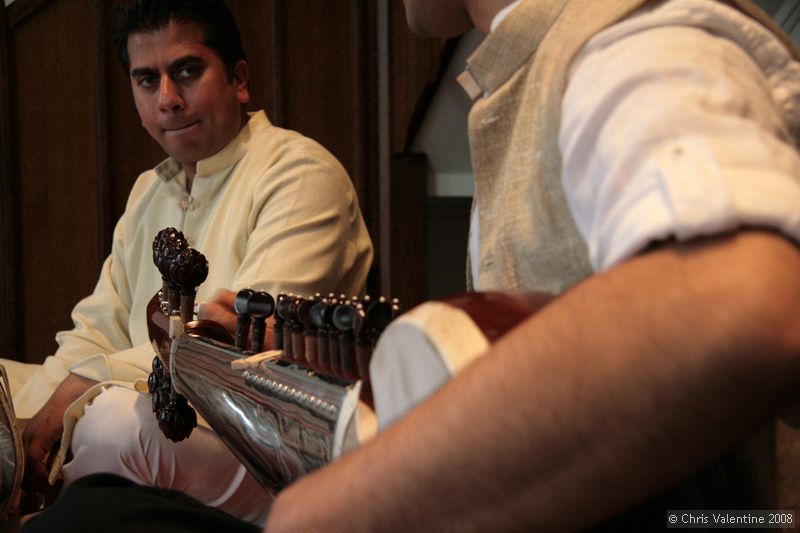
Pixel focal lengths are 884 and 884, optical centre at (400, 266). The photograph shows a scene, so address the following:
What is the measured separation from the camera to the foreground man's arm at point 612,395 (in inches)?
16.4

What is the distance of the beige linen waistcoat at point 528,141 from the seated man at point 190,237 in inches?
36.8

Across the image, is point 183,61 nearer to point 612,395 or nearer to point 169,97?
point 169,97

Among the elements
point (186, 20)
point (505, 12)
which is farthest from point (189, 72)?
point (505, 12)

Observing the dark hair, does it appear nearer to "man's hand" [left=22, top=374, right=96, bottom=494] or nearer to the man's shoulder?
the man's shoulder

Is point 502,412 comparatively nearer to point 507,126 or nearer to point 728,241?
point 728,241

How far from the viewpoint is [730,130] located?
0.47 metres

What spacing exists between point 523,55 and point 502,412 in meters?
0.44

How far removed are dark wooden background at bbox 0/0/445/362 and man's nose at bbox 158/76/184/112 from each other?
876 mm

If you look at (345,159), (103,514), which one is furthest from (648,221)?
(345,159)

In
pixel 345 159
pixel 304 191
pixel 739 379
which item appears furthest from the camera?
pixel 345 159

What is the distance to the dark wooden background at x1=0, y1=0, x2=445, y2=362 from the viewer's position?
3.00 meters

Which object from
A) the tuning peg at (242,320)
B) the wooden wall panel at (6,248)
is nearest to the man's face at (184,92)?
the wooden wall panel at (6,248)

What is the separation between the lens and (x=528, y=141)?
2.37 feet

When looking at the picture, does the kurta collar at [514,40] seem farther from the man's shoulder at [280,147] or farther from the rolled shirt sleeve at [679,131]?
the man's shoulder at [280,147]
